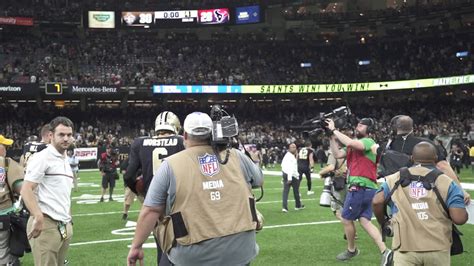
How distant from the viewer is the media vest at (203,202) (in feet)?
11.5

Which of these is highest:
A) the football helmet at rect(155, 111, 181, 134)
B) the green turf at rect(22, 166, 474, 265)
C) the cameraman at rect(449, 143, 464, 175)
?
the football helmet at rect(155, 111, 181, 134)

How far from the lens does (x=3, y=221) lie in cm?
594

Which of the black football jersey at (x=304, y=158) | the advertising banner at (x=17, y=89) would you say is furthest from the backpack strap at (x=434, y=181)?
the advertising banner at (x=17, y=89)

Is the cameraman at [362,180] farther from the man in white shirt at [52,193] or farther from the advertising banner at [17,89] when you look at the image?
the advertising banner at [17,89]

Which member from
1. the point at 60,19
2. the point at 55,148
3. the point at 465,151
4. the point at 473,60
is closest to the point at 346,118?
Result: the point at 55,148

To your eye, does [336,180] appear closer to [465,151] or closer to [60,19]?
[465,151]

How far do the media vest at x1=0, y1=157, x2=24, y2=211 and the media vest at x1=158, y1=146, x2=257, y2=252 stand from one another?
306 cm

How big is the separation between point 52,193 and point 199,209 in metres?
2.36

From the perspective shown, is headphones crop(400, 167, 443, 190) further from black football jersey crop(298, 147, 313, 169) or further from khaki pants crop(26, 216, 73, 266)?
black football jersey crop(298, 147, 313, 169)

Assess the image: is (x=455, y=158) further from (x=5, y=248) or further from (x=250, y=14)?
(x=250, y=14)

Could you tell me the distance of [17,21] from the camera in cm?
4616

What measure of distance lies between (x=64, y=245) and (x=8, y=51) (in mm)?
44527

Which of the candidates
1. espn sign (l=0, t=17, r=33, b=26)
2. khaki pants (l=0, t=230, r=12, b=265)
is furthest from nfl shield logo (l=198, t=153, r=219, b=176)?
espn sign (l=0, t=17, r=33, b=26)

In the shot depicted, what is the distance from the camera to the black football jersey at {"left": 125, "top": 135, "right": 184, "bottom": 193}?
5348 millimetres
